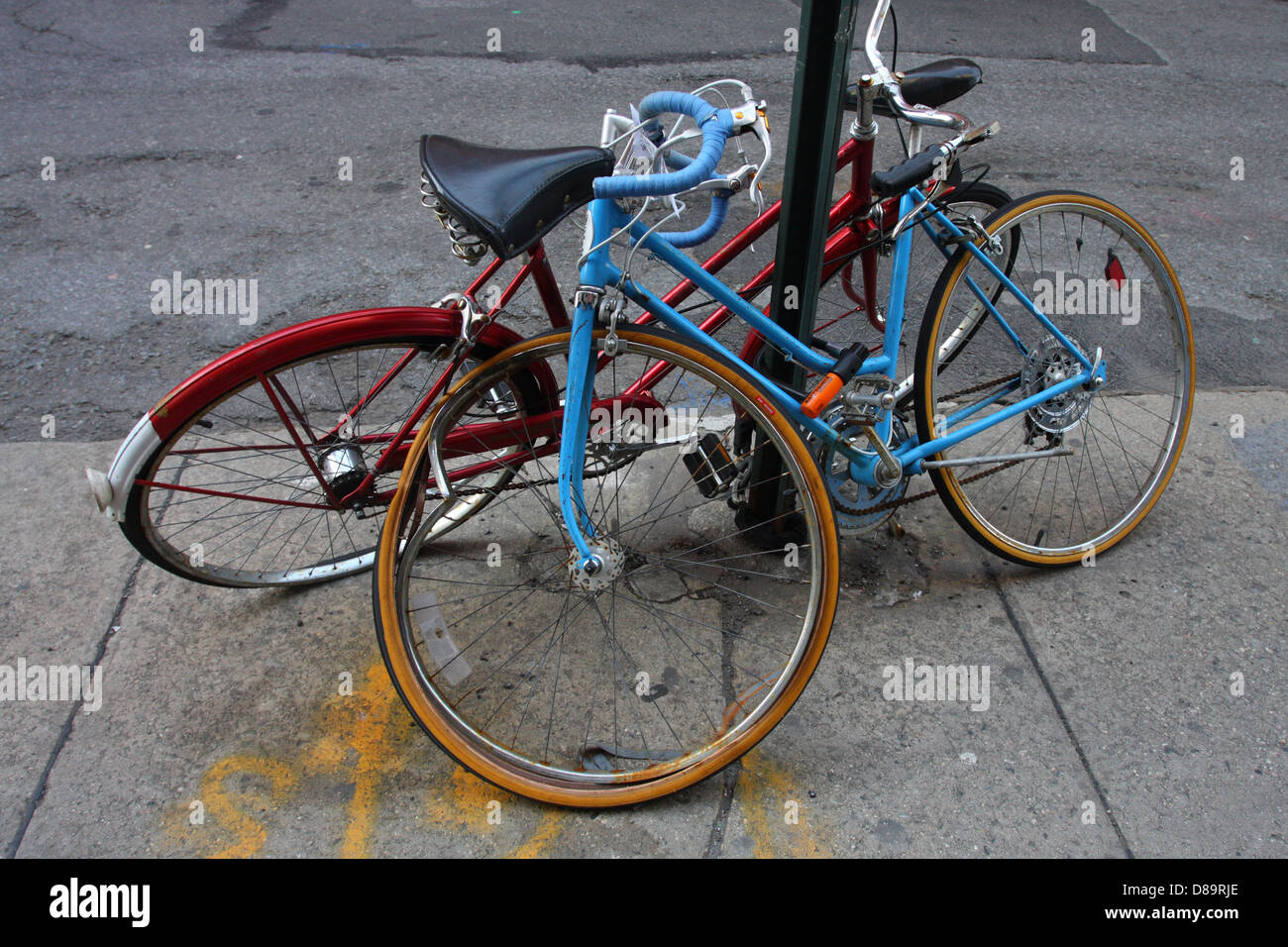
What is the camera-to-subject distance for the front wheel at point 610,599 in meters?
2.25

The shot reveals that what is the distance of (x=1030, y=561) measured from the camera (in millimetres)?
2883

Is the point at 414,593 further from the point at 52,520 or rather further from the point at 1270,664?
the point at 1270,664

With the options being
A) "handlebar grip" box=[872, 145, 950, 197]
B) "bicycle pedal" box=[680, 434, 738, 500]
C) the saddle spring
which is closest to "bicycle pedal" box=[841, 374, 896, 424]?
"bicycle pedal" box=[680, 434, 738, 500]

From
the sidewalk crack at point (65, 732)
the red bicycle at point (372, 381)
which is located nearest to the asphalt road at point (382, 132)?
the red bicycle at point (372, 381)

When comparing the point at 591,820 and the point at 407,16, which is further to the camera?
the point at 407,16

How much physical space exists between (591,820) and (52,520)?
206 centimetres

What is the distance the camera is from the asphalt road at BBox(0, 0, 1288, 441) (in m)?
4.07

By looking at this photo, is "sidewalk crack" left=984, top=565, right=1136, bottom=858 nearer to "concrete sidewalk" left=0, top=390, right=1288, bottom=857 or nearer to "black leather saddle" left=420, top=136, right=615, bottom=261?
"concrete sidewalk" left=0, top=390, right=1288, bottom=857

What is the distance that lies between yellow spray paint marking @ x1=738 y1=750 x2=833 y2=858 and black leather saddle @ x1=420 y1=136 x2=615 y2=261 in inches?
54.5

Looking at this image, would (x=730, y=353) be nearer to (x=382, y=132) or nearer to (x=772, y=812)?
(x=772, y=812)

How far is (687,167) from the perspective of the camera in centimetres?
189

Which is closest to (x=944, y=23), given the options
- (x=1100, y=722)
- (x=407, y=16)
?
(x=407, y=16)

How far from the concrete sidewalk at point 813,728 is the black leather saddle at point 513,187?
1301 millimetres

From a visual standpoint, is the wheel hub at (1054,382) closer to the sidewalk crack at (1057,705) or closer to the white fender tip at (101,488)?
the sidewalk crack at (1057,705)
